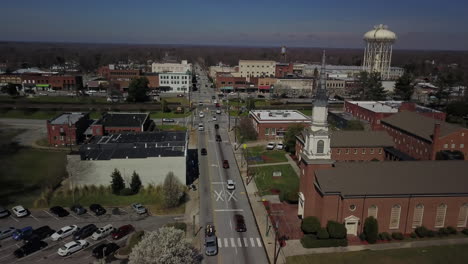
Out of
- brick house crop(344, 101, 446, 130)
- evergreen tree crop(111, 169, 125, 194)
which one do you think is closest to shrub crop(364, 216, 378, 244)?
evergreen tree crop(111, 169, 125, 194)

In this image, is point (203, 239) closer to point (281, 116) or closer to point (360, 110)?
point (281, 116)

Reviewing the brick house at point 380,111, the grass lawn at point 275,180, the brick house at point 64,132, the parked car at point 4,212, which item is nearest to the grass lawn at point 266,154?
the grass lawn at point 275,180

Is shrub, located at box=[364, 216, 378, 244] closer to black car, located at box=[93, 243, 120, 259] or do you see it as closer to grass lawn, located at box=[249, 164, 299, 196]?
grass lawn, located at box=[249, 164, 299, 196]

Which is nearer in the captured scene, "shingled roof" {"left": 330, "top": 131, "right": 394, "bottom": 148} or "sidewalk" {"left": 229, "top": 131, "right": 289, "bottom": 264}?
"sidewalk" {"left": 229, "top": 131, "right": 289, "bottom": 264}

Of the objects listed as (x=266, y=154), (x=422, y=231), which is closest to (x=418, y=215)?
(x=422, y=231)

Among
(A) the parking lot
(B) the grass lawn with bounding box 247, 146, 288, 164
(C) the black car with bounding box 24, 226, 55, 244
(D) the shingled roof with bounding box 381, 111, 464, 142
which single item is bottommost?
(A) the parking lot

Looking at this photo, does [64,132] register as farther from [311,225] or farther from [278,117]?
[311,225]
